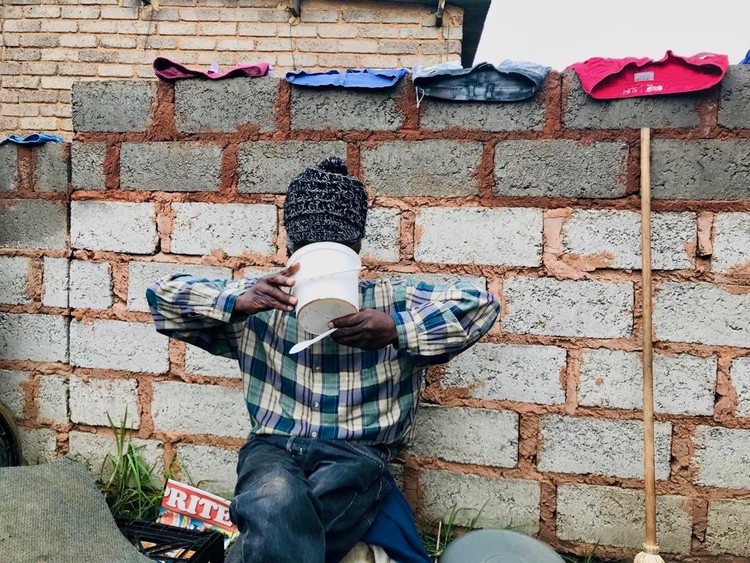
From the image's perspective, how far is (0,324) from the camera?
9.61 feet

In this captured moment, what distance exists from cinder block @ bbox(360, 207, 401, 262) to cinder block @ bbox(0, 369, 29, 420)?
70.3 inches

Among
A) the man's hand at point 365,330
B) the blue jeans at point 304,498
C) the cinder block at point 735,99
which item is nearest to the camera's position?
the blue jeans at point 304,498

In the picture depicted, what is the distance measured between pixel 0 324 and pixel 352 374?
199 centimetres

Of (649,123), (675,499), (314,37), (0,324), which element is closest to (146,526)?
(0,324)

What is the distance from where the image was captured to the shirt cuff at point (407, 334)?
1797mm

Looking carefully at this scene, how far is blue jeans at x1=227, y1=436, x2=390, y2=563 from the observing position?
1.59 metres

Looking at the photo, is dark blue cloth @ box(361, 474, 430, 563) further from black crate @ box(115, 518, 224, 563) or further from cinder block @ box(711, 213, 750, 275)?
cinder block @ box(711, 213, 750, 275)

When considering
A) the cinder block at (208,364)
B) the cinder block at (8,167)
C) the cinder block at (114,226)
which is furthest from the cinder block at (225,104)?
the cinder block at (208,364)

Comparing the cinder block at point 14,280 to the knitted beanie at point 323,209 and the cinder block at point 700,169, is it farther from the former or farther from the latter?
the cinder block at point 700,169

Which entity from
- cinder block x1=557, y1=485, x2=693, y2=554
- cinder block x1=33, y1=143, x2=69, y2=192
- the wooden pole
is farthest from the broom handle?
cinder block x1=33, y1=143, x2=69, y2=192

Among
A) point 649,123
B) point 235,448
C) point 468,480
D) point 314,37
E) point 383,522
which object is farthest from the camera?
point 314,37

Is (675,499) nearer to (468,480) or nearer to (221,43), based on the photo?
(468,480)

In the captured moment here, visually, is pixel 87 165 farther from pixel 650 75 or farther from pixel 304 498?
pixel 650 75

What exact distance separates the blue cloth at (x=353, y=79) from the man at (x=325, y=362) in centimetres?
67
